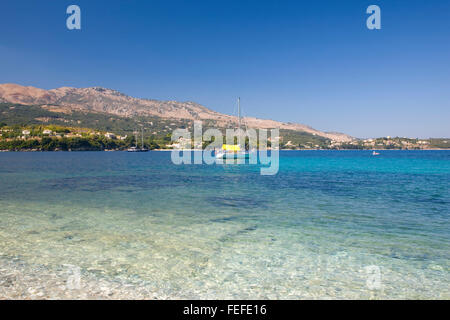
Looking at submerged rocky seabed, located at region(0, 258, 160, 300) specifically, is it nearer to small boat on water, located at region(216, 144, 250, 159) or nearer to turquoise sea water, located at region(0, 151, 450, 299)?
turquoise sea water, located at region(0, 151, 450, 299)

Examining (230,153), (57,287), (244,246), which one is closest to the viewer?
(57,287)

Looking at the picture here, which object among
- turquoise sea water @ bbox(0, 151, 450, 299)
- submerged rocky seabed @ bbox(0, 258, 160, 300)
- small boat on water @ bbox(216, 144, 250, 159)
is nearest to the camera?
submerged rocky seabed @ bbox(0, 258, 160, 300)

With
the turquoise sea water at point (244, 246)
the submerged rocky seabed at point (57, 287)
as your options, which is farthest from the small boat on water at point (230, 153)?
the submerged rocky seabed at point (57, 287)

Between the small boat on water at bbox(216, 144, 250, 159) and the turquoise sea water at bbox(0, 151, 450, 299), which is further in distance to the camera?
the small boat on water at bbox(216, 144, 250, 159)

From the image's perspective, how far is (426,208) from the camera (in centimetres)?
1842

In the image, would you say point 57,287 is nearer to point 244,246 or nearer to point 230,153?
point 244,246

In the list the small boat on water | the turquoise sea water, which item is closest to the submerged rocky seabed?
the turquoise sea water

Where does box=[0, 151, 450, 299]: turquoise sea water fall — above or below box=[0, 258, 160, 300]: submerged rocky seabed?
below

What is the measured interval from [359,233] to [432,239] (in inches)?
102

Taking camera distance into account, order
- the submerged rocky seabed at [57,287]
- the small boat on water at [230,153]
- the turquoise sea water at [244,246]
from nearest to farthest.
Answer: the submerged rocky seabed at [57,287]
the turquoise sea water at [244,246]
the small boat on water at [230,153]

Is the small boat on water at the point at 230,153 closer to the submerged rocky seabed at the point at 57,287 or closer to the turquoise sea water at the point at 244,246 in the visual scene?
the turquoise sea water at the point at 244,246

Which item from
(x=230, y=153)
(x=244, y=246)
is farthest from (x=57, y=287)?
(x=230, y=153)

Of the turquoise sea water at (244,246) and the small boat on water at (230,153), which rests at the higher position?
the small boat on water at (230,153)
